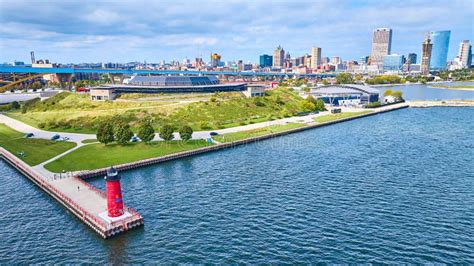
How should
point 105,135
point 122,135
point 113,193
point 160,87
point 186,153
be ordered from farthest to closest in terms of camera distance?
point 160,87, point 122,135, point 105,135, point 186,153, point 113,193

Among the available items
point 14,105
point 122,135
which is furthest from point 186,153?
point 14,105

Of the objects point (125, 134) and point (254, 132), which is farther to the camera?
point (254, 132)

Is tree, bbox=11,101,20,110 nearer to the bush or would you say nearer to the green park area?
the green park area

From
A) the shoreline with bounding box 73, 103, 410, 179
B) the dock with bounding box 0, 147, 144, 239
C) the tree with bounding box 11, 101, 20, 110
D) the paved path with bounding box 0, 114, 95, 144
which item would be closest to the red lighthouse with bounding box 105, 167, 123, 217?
the dock with bounding box 0, 147, 144, 239

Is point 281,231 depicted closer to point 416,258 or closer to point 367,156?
point 416,258

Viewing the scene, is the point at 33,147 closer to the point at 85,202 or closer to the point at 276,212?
the point at 85,202

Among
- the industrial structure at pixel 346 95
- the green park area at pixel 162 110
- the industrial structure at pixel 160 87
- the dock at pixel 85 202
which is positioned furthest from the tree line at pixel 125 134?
the industrial structure at pixel 346 95

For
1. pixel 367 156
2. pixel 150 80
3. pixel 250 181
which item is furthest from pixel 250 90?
pixel 250 181
